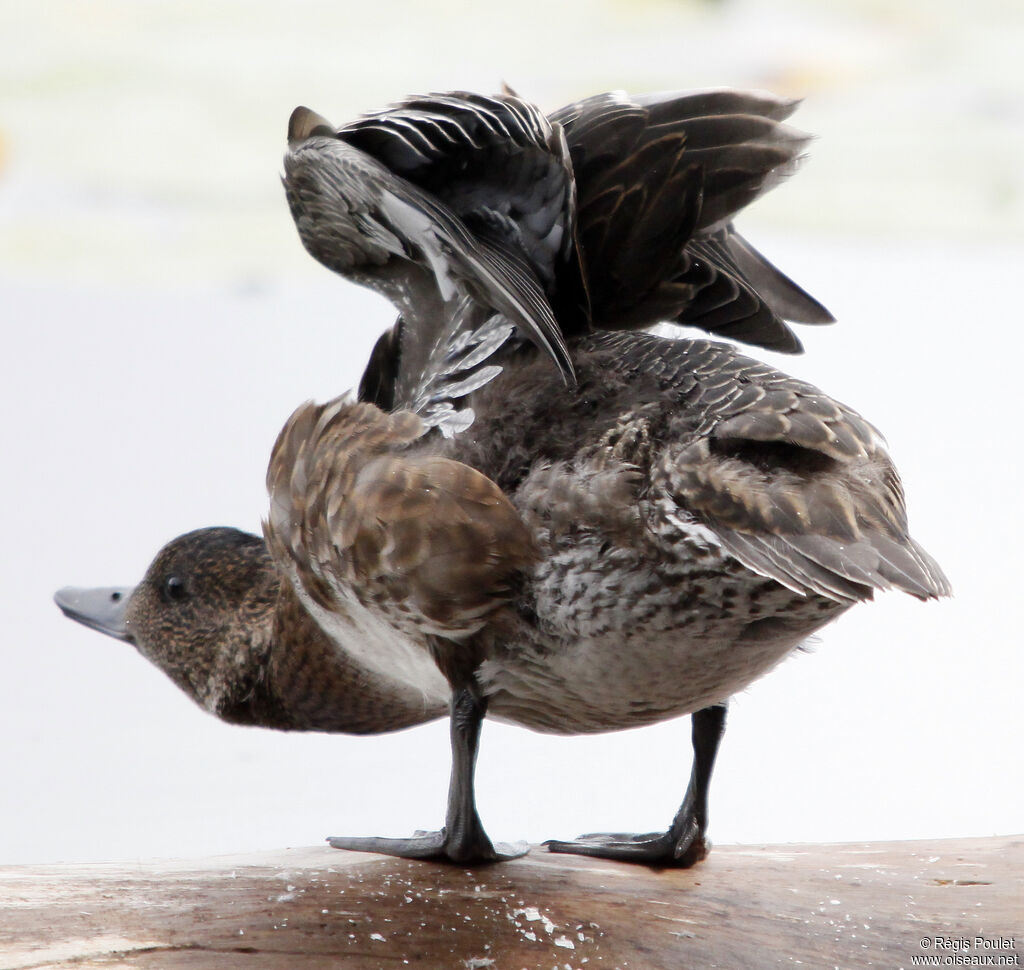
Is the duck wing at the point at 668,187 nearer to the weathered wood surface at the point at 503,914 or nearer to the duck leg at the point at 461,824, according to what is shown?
the duck leg at the point at 461,824

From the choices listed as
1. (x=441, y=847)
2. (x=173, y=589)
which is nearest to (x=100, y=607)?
(x=173, y=589)

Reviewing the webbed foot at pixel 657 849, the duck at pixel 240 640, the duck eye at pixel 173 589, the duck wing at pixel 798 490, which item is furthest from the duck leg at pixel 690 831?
the duck eye at pixel 173 589

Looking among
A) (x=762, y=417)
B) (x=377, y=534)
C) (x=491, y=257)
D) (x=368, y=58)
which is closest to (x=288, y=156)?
(x=491, y=257)

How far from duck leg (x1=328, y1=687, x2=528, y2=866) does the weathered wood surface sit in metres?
0.02

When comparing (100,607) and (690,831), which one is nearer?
(690,831)

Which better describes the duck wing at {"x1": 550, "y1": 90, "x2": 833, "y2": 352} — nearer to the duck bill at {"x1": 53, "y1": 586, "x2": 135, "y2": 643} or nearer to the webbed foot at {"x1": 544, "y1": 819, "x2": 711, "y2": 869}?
the webbed foot at {"x1": 544, "y1": 819, "x2": 711, "y2": 869}

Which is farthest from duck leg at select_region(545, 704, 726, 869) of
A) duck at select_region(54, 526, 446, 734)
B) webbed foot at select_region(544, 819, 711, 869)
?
duck at select_region(54, 526, 446, 734)

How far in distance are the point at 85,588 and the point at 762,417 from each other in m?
1.10

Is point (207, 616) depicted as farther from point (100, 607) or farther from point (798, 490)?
point (798, 490)

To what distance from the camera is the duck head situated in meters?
1.69

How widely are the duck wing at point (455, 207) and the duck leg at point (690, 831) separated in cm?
48

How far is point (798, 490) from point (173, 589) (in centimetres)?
95

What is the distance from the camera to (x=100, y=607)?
1840 millimetres

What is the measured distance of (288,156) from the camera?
1396 mm
